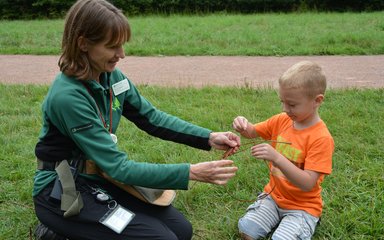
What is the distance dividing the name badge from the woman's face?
192 mm

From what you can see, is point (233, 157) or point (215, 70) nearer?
point (233, 157)

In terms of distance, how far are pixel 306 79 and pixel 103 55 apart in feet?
3.55

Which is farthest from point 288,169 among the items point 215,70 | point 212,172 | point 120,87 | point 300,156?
point 215,70

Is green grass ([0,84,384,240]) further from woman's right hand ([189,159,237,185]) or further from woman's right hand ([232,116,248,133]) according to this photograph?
woman's right hand ([189,159,237,185])

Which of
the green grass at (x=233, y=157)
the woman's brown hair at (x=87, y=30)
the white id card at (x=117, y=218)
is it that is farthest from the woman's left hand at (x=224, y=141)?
the woman's brown hair at (x=87, y=30)

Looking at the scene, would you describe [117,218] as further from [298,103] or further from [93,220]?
[298,103]

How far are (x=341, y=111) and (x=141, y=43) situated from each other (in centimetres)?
535

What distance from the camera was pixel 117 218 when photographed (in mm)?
2512

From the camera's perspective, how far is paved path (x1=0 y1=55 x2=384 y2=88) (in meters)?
6.42

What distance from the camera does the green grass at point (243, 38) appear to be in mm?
8320

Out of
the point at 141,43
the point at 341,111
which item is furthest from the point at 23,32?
the point at 341,111

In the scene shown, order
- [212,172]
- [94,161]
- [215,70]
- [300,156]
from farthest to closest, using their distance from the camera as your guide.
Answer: [215,70] → [300,156] → [94,161] → [212,172]

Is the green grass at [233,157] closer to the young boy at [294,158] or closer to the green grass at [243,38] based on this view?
the young boy at [294,158]

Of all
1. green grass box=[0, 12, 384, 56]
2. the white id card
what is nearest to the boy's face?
the white id card
